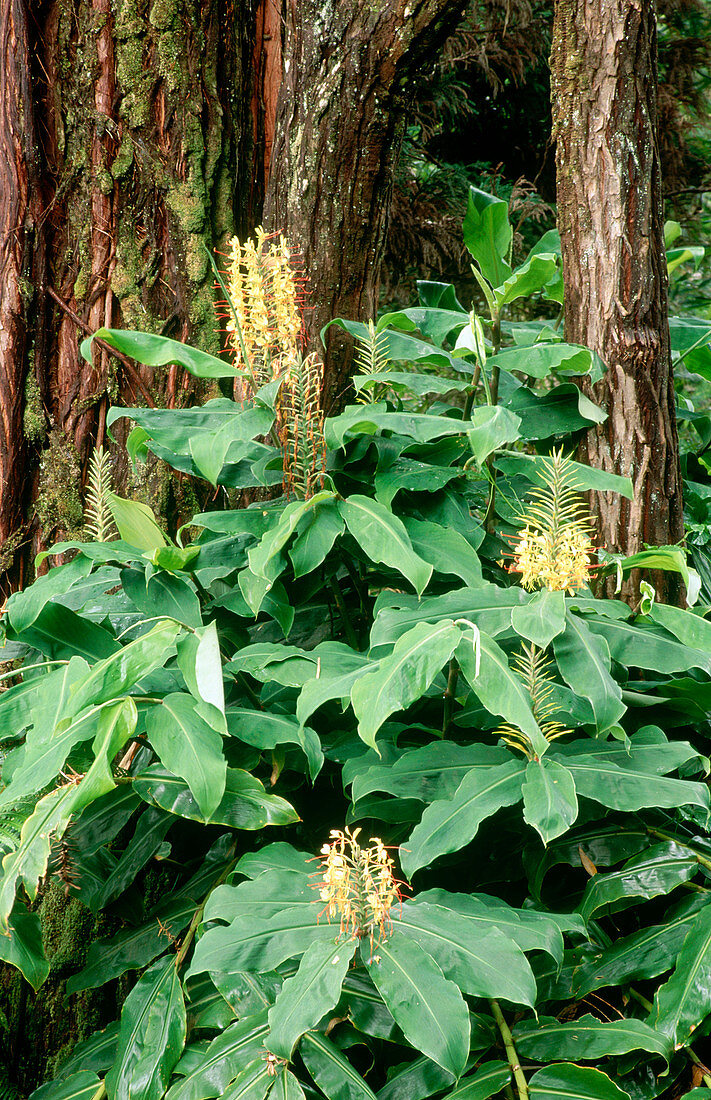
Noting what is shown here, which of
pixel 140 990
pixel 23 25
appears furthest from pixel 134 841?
pixel 23 25

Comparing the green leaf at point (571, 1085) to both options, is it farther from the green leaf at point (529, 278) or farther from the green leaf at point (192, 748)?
the green leaf at point (529, 278)

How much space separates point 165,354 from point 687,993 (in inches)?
50.4

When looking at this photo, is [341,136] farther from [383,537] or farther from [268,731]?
[268,731]

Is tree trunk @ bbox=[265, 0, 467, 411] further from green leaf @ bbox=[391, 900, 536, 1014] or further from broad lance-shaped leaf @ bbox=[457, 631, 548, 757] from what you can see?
green leaf @ bbox=[391, 900, 536, 1014]

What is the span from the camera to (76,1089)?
139cm

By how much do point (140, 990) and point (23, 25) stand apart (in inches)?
80.4

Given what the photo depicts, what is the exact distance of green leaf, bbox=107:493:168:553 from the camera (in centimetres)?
159

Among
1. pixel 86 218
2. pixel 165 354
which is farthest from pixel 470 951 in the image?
pixel 86 218

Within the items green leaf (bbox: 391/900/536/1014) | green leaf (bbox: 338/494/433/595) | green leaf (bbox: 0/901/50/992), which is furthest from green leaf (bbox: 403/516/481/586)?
green leaf (bbox: 0/901/50/992)

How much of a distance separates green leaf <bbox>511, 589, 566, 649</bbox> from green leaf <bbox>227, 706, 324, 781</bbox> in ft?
1.18

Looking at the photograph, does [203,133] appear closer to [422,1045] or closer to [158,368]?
[158,368]

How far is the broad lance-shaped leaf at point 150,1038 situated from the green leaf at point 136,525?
0.73 m

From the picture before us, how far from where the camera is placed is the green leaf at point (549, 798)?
1146mm

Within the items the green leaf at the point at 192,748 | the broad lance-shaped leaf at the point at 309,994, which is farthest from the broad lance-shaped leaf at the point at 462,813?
the green leaf at the point at 192,748
